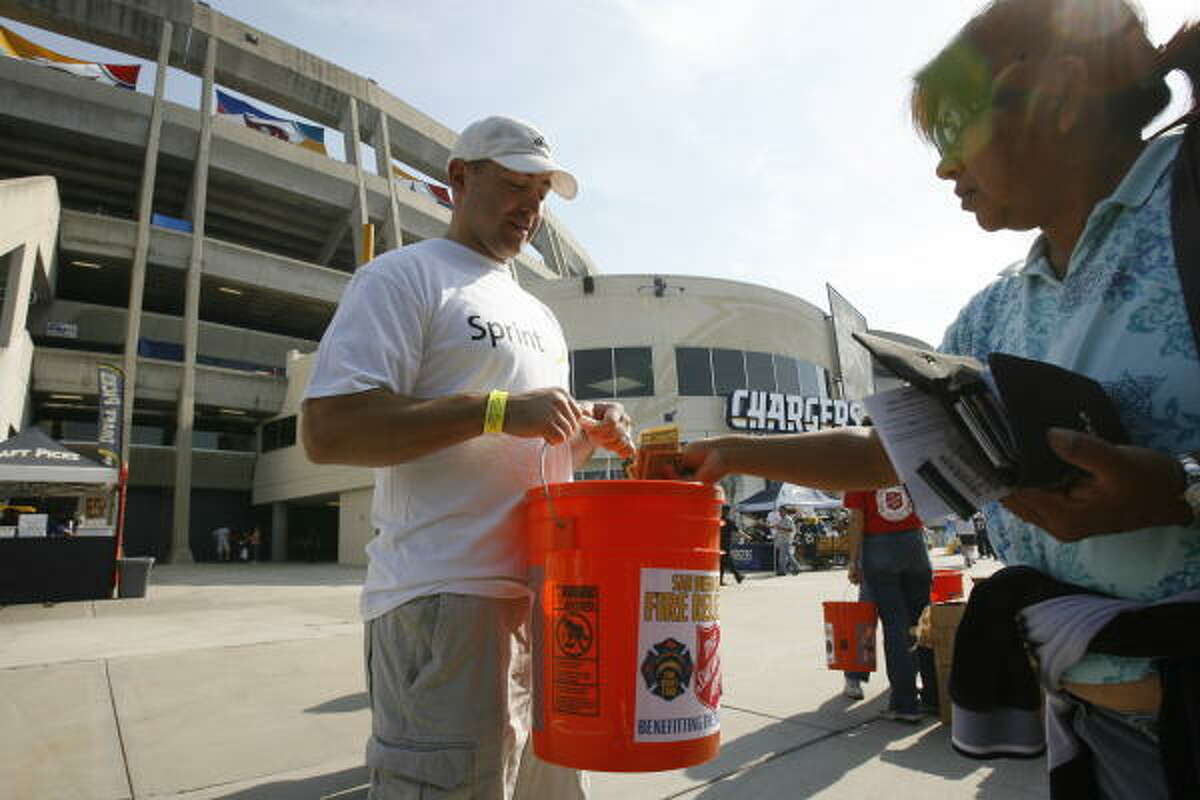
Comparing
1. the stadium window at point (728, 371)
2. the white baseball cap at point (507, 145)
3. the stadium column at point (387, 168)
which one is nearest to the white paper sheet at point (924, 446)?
the white baseball cap at point (507, 145)

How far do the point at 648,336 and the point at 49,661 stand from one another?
2153cm

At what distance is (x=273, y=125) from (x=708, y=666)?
34.4 meters

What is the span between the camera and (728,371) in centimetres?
2662

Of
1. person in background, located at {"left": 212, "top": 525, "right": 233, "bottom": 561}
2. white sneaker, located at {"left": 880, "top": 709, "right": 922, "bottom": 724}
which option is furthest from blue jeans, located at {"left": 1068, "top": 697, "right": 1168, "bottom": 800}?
person in background, located at {"left": 212, "top": 525, "right": 233, "bottom": 561}

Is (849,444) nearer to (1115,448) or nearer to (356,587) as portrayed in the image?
(1115,448)

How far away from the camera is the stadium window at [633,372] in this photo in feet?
84.1

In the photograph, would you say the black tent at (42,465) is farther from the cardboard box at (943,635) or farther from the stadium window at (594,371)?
the stadium window at (594,371)

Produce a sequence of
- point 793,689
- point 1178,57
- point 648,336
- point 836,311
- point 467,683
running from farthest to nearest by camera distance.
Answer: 1. point 836,311
2. point 648,336
3. point 793,689
4. point 467,683
5. point 1178,57

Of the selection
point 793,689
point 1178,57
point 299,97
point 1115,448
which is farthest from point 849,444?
point 299,97

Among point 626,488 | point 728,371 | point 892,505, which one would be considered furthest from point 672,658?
point 728,371

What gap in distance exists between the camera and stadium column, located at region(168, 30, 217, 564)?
25266 millimetres

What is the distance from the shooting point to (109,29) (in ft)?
88.2

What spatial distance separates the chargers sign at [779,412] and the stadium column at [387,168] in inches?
627

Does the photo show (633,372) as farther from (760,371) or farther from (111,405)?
(111,405)
